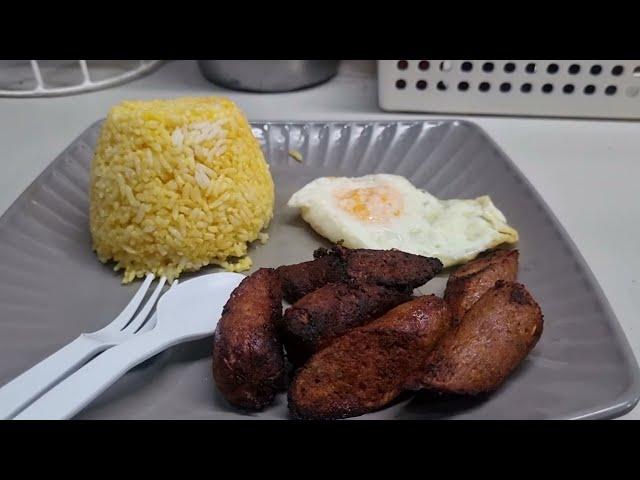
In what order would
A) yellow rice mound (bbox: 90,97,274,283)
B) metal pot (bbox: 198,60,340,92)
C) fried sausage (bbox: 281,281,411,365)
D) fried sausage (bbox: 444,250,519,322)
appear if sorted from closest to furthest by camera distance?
fried sausage (bbox: 281,281,411,365) < fried sausage (bbox: 444,250,519,322) < yellow rice mound (bbox: 90,97,274,283) < metal pot (bbox: 198,60,340,92)

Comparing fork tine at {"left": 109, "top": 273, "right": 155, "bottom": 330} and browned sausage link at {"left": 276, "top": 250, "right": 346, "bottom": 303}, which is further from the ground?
browned sausage link at {"left": 276, "top": 250, "right": 346, "bottom": 303}

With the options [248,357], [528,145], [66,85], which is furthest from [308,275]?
[66,85]

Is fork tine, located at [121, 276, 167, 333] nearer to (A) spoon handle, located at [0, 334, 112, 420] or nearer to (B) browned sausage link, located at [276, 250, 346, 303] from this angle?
(A) spoon handle, located at [0, 334, 112, 420]

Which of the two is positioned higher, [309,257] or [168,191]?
[168,191]

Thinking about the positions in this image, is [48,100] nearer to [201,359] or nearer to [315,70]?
[315,70]

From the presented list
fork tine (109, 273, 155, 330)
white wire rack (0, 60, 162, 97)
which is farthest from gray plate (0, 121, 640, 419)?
white wire rack (0, 60, 162, 97)

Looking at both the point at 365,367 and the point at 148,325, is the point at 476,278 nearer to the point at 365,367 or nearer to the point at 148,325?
the point at 365,367

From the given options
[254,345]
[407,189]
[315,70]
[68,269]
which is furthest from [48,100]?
[254,345]
